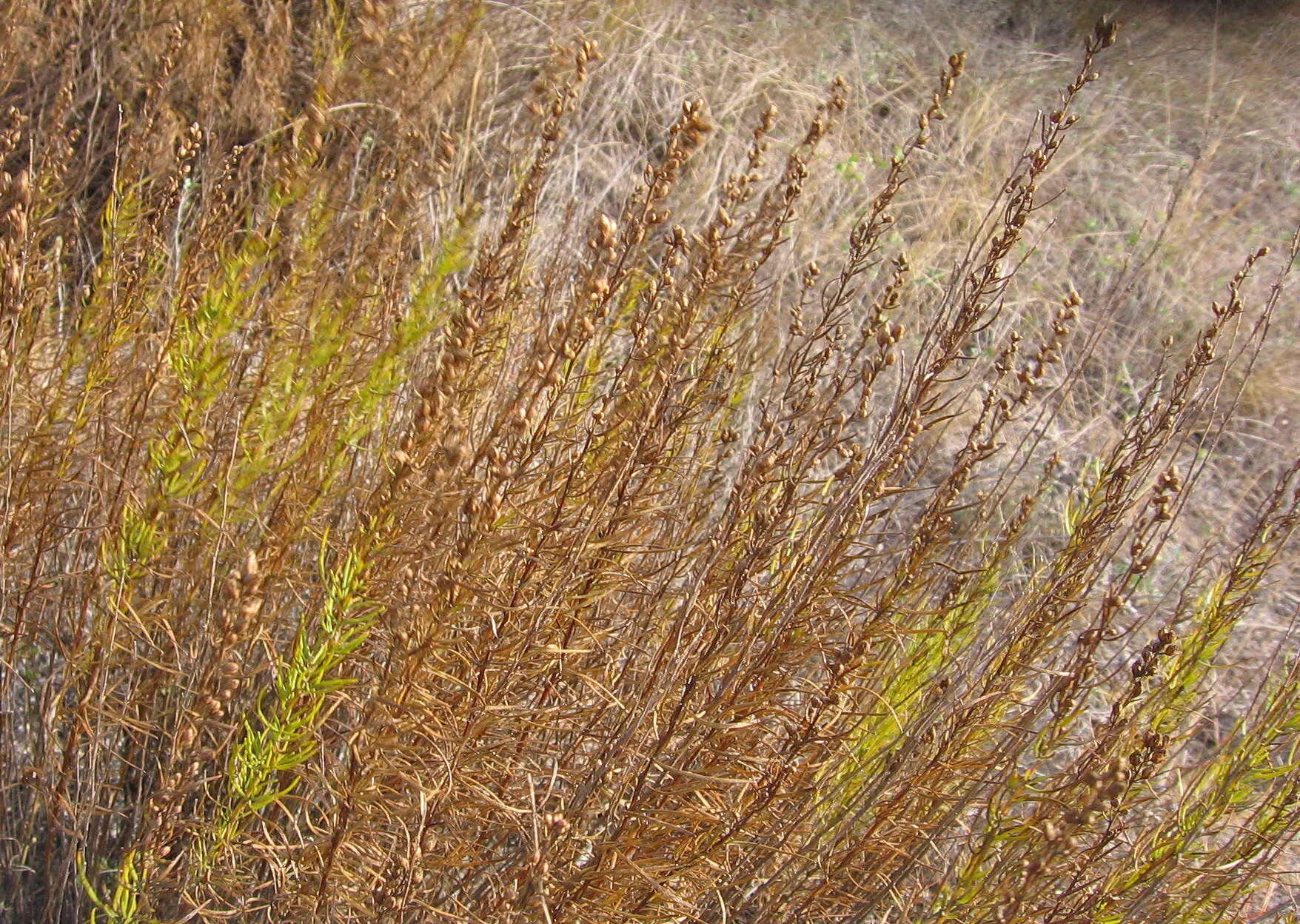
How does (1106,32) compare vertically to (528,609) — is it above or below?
above

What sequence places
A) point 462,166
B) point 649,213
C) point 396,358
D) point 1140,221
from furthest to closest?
point 1140,221, point 462,166, point 396,358, point 649,213

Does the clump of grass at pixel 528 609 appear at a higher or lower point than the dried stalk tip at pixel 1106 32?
lower

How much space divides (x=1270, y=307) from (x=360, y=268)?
4.24 feet

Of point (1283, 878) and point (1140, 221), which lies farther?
point (1140, 221)

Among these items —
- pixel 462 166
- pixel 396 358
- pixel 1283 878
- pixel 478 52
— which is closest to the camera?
pixel 396 358

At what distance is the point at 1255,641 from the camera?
344cm

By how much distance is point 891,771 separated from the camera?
128 centimetres

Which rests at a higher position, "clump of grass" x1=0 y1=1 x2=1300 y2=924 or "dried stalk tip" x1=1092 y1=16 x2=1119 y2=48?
"dried stalk tip" x1=1092 y1=16 x2=1119 y2=48

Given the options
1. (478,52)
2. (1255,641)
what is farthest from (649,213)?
(1255,641)

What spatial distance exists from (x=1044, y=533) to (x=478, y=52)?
101 inches

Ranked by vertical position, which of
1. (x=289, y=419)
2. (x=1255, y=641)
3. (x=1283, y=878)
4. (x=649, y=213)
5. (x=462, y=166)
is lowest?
(x=1283, y=878)

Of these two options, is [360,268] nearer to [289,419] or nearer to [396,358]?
[396,358]

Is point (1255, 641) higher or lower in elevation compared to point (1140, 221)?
lower

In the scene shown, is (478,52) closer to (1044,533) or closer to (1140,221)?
(1044,533)
